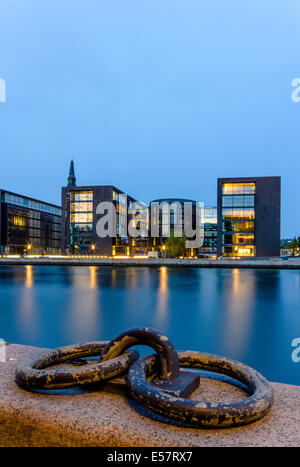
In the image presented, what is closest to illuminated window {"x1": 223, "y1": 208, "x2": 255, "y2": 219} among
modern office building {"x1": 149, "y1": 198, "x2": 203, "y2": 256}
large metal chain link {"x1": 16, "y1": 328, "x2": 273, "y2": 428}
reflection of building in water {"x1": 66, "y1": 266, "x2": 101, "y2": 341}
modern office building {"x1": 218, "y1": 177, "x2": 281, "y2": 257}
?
modern office building {"x1": 218, "y1": 177, "x2": 281, "y2": 257}

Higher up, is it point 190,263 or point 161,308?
point 161,308

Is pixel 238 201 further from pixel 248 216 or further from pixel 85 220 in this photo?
pixel 85 220

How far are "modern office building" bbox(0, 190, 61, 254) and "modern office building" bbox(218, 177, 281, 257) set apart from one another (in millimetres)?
59029

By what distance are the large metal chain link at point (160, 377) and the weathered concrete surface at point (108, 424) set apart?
66mm

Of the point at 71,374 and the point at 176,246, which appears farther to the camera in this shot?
the point at 176,246

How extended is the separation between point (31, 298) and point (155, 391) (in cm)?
1943

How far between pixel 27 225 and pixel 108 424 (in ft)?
377

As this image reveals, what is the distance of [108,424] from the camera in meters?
1.82

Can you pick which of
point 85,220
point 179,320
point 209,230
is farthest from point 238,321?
point 209,230

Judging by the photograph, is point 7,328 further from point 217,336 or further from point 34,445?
point 34,445

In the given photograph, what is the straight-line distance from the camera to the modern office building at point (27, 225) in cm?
9762

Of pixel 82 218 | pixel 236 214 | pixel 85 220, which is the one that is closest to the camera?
pixel 236 214

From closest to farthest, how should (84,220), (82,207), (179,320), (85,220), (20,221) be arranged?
1. (179,320)
2. (85,220)
3. (84,220)
4. (82,207)
5. (20,221)

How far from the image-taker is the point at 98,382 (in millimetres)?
2244
